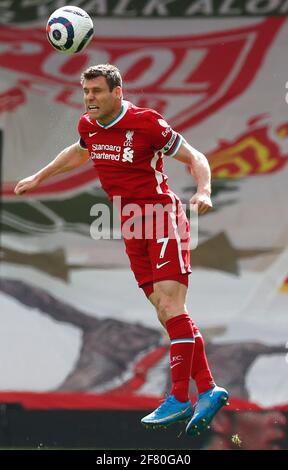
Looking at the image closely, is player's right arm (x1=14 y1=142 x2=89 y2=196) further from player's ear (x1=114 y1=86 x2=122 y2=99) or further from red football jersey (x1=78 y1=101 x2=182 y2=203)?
player's ear (x1=114 y1=86 x2=122 y2=99)

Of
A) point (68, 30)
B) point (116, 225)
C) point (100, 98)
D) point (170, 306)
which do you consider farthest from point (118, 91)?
point (116, 225)

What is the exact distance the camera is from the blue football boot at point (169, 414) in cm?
774

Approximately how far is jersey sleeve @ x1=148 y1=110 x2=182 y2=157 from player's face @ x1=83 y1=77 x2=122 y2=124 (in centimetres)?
26

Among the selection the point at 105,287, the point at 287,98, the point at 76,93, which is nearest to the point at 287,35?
the point at 287,98

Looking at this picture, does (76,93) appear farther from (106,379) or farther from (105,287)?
(106,379)

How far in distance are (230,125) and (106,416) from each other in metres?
3.18

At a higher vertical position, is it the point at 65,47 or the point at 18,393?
the point at 65,47

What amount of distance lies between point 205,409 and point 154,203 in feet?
4.51

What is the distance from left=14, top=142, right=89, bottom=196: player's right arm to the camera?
834cm

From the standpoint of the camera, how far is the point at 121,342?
12336 mm

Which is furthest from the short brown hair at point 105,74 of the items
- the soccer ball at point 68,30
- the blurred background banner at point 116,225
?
the blurred background banner at point 116,225

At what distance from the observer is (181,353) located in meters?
7.90

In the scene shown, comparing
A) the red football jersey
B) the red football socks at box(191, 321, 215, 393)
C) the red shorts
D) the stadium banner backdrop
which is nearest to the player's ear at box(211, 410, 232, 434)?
the stadium banner backdrop

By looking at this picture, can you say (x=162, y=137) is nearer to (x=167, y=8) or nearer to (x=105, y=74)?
(x=105, y=74)
